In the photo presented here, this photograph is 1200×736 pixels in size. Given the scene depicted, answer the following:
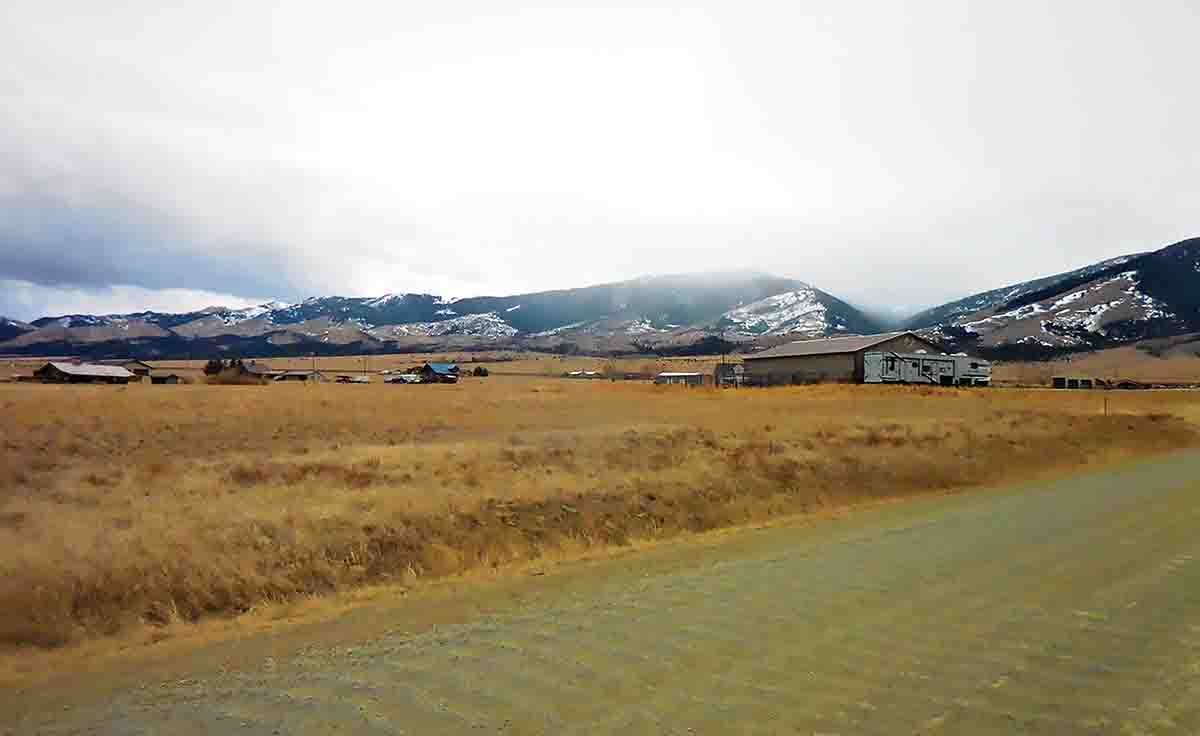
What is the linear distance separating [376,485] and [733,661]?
34.4ft

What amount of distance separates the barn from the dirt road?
63454 mm

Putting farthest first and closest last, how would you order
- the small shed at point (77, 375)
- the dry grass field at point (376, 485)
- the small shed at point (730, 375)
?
the small shed at point (77, 375) → the small shed at point (730, 375) → the dry grass field at point (376, 485)

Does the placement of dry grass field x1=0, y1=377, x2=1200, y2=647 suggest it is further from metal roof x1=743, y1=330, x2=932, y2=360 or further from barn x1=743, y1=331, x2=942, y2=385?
metal roof x1=743, y1=330, x2=932, y2=360

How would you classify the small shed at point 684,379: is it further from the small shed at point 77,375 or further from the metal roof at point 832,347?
the small shed at point 77,375

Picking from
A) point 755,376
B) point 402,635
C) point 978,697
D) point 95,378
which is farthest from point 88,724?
point 95,378

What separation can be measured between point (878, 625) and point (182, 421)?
29770 millimetres

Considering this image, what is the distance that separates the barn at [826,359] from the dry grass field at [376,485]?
36.5 metres

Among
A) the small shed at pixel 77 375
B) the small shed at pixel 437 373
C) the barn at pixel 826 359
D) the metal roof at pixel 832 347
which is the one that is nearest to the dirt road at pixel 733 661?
the barn at pixel 826 359

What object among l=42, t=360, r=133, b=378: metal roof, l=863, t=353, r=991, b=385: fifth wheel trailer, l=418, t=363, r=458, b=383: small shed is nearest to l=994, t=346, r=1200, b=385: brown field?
l=863, t=353, r=991, b=385: fifth wheel trailer

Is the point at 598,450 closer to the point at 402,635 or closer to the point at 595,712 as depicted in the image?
the point at 402,635

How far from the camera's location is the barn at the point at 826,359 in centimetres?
7381

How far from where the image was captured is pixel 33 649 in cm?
852

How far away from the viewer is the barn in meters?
73.8

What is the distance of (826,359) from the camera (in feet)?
249
